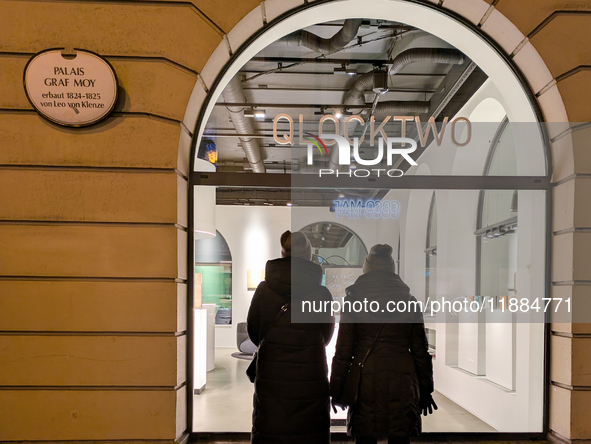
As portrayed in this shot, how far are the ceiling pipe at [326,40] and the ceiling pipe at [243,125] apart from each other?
67cm

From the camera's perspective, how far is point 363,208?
3.59 metres

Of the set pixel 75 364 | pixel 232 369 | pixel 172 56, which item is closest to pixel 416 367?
pixel 232 369

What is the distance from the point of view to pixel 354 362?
2789 millimetres

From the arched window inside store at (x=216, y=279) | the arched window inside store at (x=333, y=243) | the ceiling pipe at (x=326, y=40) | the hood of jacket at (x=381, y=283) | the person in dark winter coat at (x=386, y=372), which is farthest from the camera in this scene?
the ceiling pipe at (x=326, y=40)

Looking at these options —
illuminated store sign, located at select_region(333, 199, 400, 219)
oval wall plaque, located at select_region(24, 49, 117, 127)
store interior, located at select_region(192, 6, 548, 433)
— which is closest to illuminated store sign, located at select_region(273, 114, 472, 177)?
store interior, located at select_region(192, 6, 548, 433)

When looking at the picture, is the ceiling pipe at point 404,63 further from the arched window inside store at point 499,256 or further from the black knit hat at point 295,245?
the black knit hat at point 295,245

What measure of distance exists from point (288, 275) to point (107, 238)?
4.26 ft

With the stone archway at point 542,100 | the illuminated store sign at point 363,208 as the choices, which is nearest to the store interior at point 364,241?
the illuminated store sign at point 363,208

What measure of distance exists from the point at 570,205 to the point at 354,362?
6.50 ft

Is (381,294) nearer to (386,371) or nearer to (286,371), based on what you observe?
(386,371)

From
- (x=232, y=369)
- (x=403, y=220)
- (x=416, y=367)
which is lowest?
(x=232, y=369)

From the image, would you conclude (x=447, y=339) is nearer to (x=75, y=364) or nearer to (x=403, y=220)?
(x=403, y=220)

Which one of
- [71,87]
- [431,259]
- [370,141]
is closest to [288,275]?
[370,141]

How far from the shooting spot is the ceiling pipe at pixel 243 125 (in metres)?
4.40
